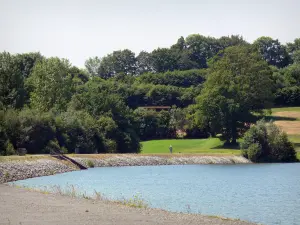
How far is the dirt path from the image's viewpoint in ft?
80.1

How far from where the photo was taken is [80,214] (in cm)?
A: 2620

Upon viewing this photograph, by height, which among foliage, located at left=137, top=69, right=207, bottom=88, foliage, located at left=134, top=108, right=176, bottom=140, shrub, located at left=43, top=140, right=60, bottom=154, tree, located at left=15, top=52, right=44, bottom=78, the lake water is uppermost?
tree, located at left=15, top=52, right=44, bottom=78

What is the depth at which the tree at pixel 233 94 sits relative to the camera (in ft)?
324

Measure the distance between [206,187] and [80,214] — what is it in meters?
21.9

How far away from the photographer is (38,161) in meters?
56.2

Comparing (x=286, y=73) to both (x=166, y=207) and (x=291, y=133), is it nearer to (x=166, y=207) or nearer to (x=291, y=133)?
(x=291, y=133)

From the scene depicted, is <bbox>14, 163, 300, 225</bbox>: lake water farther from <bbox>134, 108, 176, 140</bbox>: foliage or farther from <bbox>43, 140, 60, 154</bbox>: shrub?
<bbox>134, 108, 176, 140</bbox>: foliage

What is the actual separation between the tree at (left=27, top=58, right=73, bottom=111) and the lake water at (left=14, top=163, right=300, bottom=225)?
2948cm

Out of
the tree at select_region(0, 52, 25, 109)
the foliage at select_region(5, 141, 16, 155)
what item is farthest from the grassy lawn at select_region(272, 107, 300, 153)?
the foliage at select_region(5, 141, 16, 155)

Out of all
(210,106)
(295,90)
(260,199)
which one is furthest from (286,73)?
(260,199)

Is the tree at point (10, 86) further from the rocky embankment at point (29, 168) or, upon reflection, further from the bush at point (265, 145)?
the bush at point (265, 145)

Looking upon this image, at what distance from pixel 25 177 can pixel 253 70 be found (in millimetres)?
67874

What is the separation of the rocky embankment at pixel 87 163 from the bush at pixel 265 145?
168cm

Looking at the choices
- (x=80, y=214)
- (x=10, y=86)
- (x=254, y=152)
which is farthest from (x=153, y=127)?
(x=80, y=214)
